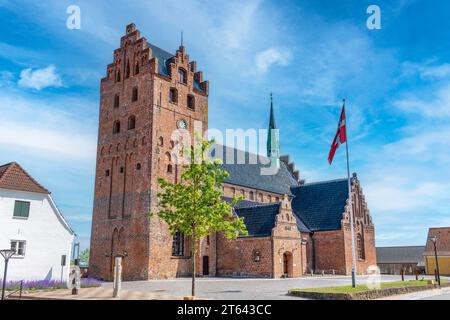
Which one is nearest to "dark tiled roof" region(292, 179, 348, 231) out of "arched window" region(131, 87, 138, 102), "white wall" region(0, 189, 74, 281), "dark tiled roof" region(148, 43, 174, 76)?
"dark tiled roof" region(148, 43, 174, 76)

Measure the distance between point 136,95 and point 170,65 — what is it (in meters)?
4.88

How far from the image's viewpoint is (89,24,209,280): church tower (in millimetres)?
41812

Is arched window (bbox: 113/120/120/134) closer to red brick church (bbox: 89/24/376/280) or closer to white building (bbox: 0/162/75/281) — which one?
red brick church (bbox: 89/24/376/280)

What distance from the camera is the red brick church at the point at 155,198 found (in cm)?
4222

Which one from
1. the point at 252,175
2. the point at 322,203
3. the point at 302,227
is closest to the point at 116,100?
the point at 252,175

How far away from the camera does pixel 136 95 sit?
4609 centimetres

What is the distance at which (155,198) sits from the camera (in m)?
42.0

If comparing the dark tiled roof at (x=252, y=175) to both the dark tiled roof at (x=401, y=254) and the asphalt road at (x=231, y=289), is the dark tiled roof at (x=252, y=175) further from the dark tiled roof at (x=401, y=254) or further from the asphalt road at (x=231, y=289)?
the dark tiled roof at (x=401, y=254)

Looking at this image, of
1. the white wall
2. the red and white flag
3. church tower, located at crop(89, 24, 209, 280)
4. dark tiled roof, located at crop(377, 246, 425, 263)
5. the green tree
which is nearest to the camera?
the green tree

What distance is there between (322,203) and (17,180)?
38321 millimetres

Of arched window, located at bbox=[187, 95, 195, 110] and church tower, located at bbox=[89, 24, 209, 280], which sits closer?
church tower, located at bbox=[89, 24, 209, 280]

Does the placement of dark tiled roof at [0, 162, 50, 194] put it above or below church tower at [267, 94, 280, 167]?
below

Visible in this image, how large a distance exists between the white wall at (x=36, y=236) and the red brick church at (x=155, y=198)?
9.15 metres

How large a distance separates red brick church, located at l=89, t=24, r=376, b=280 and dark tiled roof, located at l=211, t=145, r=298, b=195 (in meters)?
2.86
